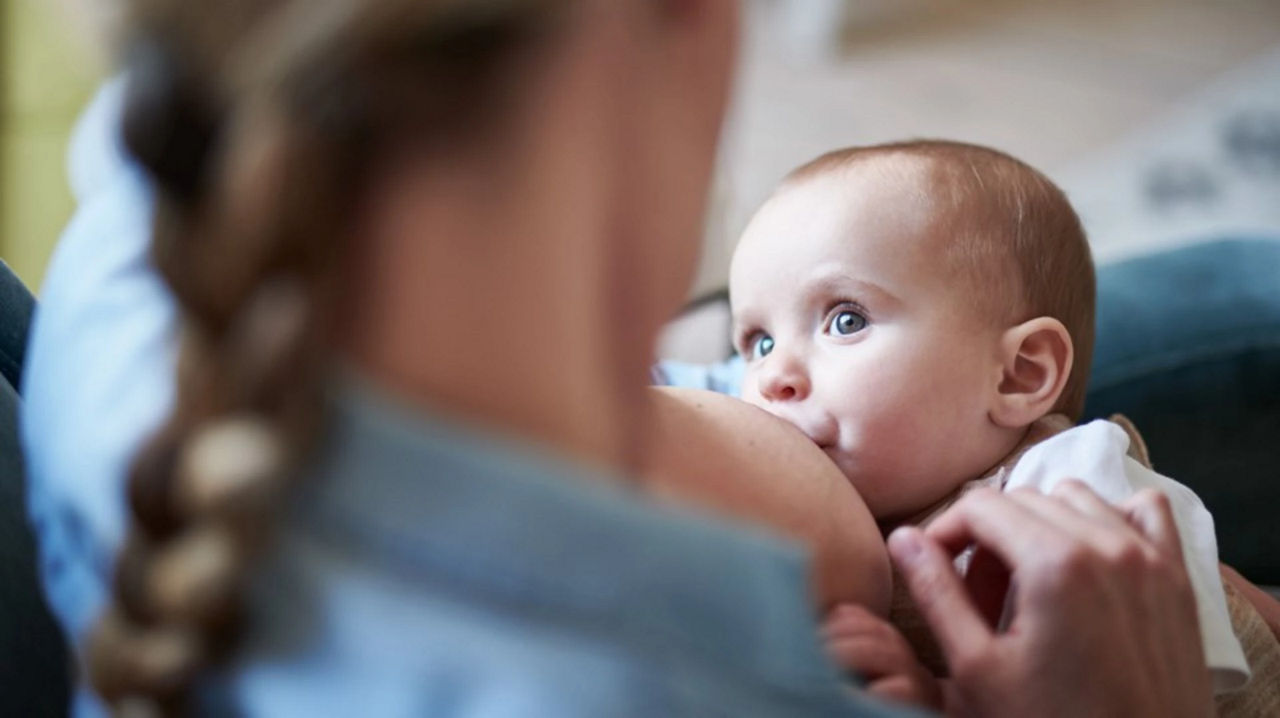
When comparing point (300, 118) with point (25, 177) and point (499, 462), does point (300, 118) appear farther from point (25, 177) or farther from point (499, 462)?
point (25, 177)

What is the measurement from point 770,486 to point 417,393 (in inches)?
13.8

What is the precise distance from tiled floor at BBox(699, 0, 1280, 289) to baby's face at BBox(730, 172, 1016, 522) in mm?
1652

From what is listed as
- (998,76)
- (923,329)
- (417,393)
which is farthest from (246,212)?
(998,76)

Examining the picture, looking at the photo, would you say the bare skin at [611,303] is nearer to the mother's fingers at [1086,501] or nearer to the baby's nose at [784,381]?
the mother's fingers at [1086,501]

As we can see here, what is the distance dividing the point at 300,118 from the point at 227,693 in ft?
0.69

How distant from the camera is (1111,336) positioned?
1.25 metres

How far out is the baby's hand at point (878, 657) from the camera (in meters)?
0.63

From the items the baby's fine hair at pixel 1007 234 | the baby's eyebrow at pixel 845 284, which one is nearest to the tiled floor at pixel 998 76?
the baby's fine hair at pixel 1007 234

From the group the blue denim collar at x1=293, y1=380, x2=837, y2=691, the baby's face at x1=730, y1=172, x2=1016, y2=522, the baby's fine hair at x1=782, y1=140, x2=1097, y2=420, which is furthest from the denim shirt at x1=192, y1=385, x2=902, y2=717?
the baby's fine hair at x1=782, y1=140, x2=1097, y2=420

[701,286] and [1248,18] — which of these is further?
[1248,18]

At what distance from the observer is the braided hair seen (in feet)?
1.21

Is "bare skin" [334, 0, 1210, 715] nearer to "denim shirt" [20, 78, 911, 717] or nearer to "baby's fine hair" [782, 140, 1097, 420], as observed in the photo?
"denim shirt" [20, 78, 911, 717]

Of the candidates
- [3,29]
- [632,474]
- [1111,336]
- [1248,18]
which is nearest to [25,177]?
[3,29]

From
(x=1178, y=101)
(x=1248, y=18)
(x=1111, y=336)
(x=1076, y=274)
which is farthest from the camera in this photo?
(x=1248, y=18)
